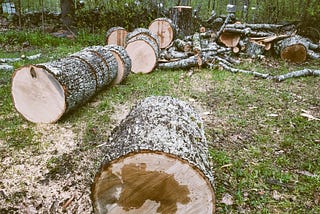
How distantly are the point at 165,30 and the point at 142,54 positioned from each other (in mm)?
2163

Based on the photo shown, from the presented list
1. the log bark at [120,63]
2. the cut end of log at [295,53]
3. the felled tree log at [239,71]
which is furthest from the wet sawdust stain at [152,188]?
the cut end of log at [295,53]

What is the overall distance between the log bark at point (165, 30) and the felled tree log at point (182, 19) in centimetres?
30

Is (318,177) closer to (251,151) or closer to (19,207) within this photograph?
(251,151)

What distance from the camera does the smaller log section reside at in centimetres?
635

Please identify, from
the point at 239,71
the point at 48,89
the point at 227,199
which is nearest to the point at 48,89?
the point at 48,89

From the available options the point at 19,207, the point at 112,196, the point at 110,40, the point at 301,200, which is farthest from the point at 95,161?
the point at 110,40

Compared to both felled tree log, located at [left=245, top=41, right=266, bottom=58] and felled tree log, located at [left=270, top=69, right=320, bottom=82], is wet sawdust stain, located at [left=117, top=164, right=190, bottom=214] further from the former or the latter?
felled tree log, located at [left=245, top=41, right=266, bottom=58]

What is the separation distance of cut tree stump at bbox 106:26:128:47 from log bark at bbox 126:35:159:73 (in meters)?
2.28

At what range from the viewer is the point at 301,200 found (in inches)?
104

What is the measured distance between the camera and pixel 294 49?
295 inches

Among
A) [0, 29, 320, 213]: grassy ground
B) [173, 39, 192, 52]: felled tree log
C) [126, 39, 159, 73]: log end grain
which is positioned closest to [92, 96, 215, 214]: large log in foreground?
[0, 29, 320, 213]: grassy ground

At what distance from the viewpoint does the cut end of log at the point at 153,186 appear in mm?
1935

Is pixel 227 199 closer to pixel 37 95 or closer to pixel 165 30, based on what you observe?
pixel 37 95

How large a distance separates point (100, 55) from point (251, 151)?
10.0 feet
